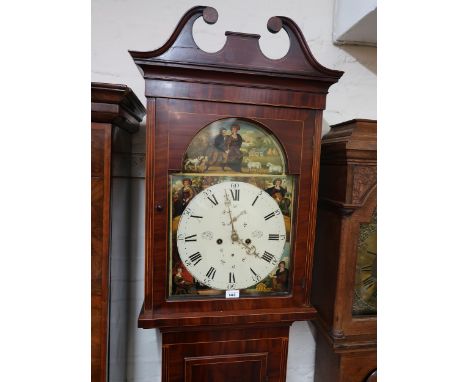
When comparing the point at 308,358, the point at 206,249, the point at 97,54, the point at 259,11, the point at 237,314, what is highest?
the point at 259,11

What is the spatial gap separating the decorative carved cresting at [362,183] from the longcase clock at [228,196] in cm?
13

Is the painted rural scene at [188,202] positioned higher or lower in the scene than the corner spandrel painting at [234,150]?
lower

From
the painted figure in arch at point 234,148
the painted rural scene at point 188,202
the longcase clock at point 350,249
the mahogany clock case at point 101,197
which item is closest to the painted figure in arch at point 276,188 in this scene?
the painted rural scene at point 188,202

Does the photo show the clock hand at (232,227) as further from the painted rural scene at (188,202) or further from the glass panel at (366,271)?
the glass panel at (366,271)

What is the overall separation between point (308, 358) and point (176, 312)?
0.74m

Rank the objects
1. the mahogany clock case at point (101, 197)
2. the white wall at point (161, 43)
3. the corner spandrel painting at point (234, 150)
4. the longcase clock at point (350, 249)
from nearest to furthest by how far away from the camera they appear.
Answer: the mahogany clock case at point (101, 197)
the corner spandrel painting at point (234, 150)
the longcase clock at point (350, 249)
the white wall at point (161, 43)

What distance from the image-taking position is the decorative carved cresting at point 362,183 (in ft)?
3.04

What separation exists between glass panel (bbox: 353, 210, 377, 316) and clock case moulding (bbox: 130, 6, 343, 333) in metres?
0.19

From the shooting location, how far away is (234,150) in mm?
843

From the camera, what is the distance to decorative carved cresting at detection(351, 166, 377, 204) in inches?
36.4
